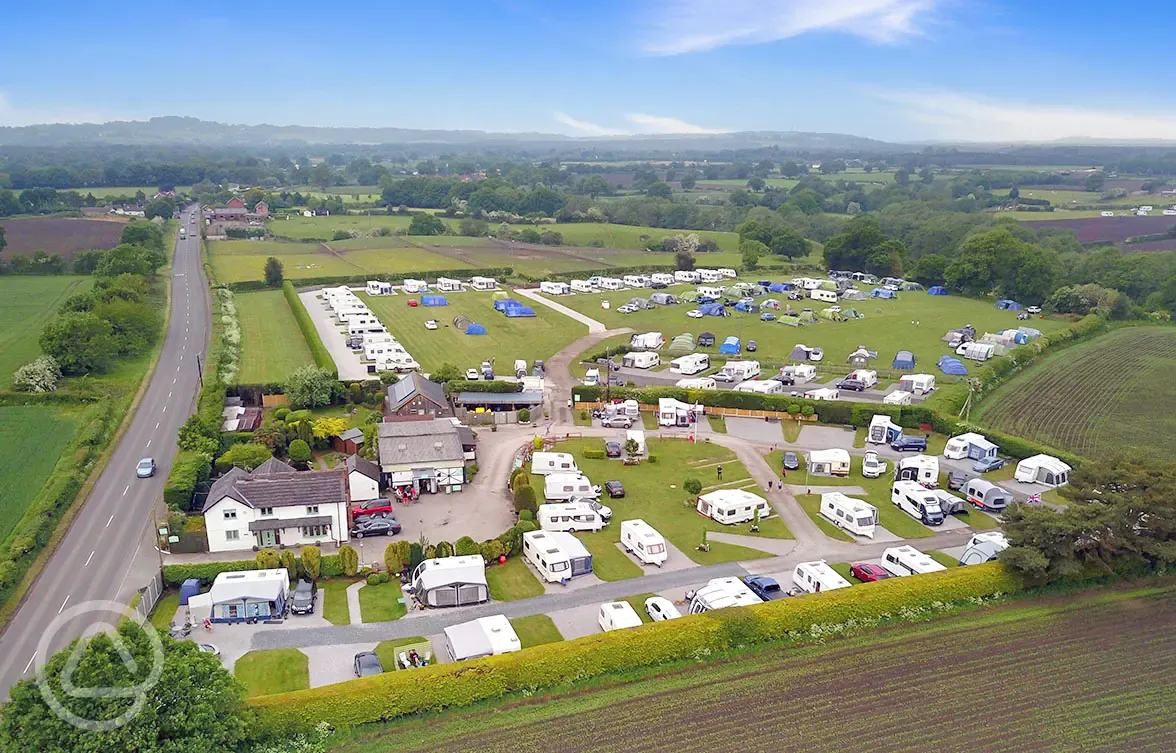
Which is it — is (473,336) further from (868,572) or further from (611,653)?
(611,653)

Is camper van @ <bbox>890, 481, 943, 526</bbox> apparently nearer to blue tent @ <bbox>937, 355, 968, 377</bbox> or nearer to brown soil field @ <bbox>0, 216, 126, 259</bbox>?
blue tent @ <bbox>937, 355, 968, 377</bbox>

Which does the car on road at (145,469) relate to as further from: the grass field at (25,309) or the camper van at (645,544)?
the camper van at (645,544)

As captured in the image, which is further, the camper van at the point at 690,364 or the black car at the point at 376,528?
the camper van at the point at 690,364

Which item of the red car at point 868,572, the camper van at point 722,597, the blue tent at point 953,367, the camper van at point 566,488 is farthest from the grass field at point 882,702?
the blue tent at point 953,367

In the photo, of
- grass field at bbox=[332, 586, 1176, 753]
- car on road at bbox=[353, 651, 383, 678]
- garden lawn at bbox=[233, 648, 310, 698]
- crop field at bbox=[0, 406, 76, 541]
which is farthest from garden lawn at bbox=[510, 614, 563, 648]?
crop field at bbox=[0, 406, 76, 541]

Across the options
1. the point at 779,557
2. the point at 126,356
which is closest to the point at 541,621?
the point at 779,557
